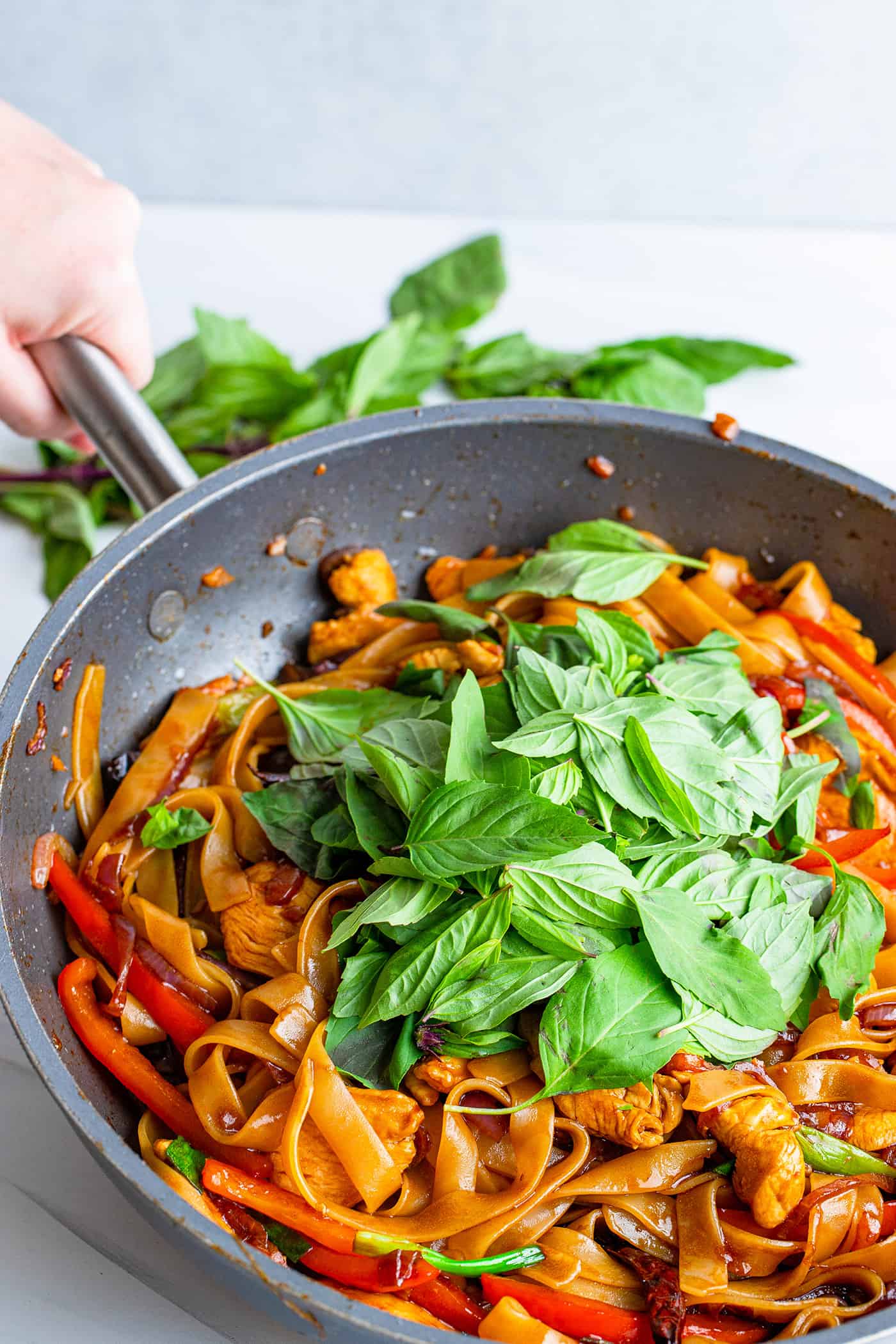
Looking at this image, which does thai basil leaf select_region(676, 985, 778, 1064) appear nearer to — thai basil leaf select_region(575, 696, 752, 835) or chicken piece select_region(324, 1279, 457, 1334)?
thai basil leaf select_region(575, 696, 752, 835)

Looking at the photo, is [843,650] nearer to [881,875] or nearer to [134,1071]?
[881,875]

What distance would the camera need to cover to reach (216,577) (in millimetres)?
2383

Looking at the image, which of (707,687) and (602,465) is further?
(602,465)

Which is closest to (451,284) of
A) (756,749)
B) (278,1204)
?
(756,749)

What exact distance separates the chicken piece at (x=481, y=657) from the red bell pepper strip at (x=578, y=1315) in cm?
102

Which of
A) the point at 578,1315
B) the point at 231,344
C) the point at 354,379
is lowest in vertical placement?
Answer: the point at 578,1315

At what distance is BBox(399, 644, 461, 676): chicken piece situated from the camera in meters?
2.31

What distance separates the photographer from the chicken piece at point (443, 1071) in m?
1.74

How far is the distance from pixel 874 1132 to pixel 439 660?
1.08 m

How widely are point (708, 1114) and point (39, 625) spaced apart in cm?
127

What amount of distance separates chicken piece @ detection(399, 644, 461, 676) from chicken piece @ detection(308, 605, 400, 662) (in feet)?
0.48

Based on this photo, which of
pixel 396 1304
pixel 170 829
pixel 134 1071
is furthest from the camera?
pixel 170 829

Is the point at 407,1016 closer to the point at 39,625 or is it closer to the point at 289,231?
the point at 39,625

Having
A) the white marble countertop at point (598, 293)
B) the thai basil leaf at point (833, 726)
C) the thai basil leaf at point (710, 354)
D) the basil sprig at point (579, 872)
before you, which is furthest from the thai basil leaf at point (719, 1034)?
the thai basil leaf at point (710, 354)
